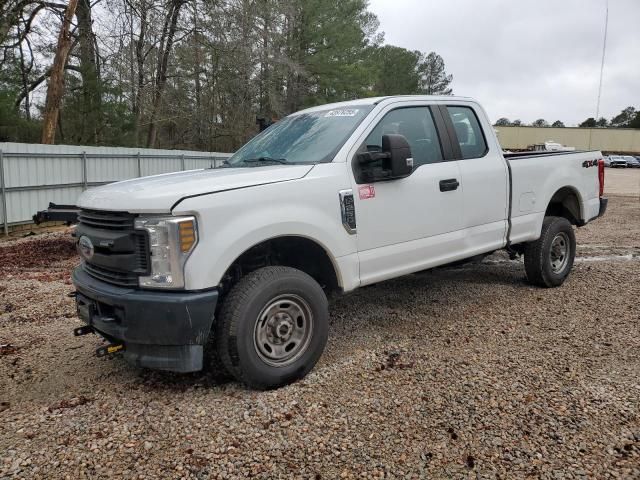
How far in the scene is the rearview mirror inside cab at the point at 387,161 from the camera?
3.68 m

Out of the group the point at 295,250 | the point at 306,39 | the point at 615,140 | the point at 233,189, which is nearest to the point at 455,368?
the point at 295,250

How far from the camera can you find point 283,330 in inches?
136

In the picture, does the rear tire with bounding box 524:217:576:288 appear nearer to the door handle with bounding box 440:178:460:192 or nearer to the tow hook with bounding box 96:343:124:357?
the door handle with bounding box 440:178:460:192

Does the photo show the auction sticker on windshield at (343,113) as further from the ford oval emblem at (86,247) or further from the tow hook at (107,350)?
the tow hook at (107,350)

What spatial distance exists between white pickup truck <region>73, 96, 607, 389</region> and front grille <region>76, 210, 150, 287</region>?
0.01m

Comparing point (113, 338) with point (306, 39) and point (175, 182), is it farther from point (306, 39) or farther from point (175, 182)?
point (306, 39)

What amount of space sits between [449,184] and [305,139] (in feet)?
4.32

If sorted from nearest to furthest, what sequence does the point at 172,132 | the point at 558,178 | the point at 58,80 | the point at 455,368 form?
the point at 455,368
the point at 558,178
the point at 58,80
the point at 172,132

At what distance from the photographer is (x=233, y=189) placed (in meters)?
3.20

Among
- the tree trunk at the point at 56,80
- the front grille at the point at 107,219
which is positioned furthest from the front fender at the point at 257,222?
the tree trunk at the point at 56,80

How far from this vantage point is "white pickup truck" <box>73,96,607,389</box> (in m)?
3.03

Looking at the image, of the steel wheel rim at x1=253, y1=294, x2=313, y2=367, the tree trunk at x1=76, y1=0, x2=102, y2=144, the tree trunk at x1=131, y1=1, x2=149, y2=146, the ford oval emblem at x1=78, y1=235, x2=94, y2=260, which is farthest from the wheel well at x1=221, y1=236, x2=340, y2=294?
the tree trunk at x1=131, y1=1, x2=149, y2=146

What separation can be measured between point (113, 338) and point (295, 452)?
1.44 m

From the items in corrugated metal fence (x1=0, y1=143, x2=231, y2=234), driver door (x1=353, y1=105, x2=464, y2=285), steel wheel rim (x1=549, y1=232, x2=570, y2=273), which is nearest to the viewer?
driver door (x1=353, y1=105, x2=464, y2=285)
